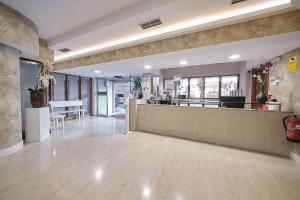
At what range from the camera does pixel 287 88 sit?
10.2ft

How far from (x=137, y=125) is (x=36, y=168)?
313 centimetres

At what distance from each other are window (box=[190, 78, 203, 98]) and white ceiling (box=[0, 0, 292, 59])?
4.97 meters

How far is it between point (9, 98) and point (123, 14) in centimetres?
320

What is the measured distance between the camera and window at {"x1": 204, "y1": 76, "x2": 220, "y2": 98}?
7.29 m

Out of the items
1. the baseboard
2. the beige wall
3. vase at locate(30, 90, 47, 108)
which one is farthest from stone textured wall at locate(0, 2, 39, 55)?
the baseboard

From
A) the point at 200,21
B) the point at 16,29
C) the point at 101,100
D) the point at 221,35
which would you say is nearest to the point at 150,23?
the point at 200,21

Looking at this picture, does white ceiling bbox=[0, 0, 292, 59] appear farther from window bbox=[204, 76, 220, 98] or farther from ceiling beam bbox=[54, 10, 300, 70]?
window bbox=[204, 76, 220, 98]

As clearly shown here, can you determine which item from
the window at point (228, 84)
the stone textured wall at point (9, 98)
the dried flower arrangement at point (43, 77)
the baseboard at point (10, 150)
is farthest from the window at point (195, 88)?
the baseboard at point (10, 150)

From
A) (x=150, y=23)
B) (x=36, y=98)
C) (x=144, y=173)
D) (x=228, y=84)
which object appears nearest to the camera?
(x=144, y=173)

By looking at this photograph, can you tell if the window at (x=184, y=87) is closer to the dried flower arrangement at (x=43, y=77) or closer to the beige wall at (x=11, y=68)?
the dried flower arrangement at (x=43, y=77)

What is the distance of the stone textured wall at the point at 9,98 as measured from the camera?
2915mm

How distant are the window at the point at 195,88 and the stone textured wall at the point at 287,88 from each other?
3.96 m

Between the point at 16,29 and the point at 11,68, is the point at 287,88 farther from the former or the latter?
the point at 11,68

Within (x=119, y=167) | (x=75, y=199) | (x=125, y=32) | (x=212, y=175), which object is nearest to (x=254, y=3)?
(x=125, y=32)
